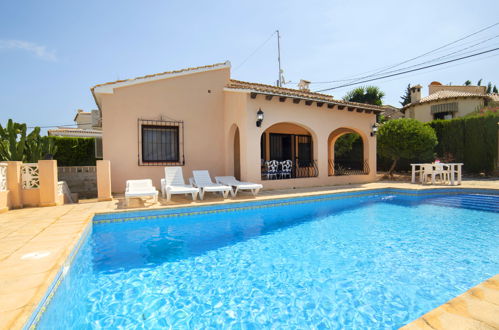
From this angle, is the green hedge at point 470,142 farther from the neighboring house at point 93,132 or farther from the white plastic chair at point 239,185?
the neighboring house at point 93,132

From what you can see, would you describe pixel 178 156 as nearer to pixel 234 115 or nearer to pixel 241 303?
pixel 234 115

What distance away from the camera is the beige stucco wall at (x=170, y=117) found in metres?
9.96

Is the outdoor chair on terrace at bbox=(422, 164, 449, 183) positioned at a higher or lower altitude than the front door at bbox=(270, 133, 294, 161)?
lower

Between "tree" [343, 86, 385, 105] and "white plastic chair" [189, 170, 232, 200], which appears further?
"tree" [343, 86, 385, 105]

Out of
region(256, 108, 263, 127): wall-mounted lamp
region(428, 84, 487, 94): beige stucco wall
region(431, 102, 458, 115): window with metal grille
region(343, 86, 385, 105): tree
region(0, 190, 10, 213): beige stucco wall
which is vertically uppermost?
region(428, 84, 487, 94): beige stucco wall

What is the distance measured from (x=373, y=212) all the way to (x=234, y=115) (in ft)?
21.5

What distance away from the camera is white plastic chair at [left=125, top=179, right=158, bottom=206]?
7484 mm

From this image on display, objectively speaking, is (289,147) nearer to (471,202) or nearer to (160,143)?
(160,143)

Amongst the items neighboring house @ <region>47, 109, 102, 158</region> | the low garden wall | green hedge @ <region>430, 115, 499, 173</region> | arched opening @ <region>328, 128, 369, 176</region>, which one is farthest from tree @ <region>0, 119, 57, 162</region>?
green hedge @ <region>430, 115, 499, 173</region>

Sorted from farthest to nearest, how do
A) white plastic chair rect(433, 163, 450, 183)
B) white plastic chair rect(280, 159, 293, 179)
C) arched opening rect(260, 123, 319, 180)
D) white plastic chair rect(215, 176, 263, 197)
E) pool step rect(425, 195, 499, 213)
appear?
arched opening rect(260, 123, 319, 180), white plastic chair rect(433, 163, 450, 183), white plastic chair rect(280, 159, 293, 179), white plastic chair rect(215, 176, 263, 197), pool step rect(425, 195, 499, 213)

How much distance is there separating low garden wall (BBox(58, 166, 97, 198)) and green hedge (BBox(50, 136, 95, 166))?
253 cm

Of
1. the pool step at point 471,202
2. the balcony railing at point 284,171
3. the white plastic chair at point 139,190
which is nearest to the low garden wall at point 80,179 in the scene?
the white plastic chair at point 139,190

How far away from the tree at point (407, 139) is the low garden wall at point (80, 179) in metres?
15.4

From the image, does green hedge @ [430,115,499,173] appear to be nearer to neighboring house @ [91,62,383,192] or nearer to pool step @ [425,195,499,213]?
pool step @ [425,195,499,213]
